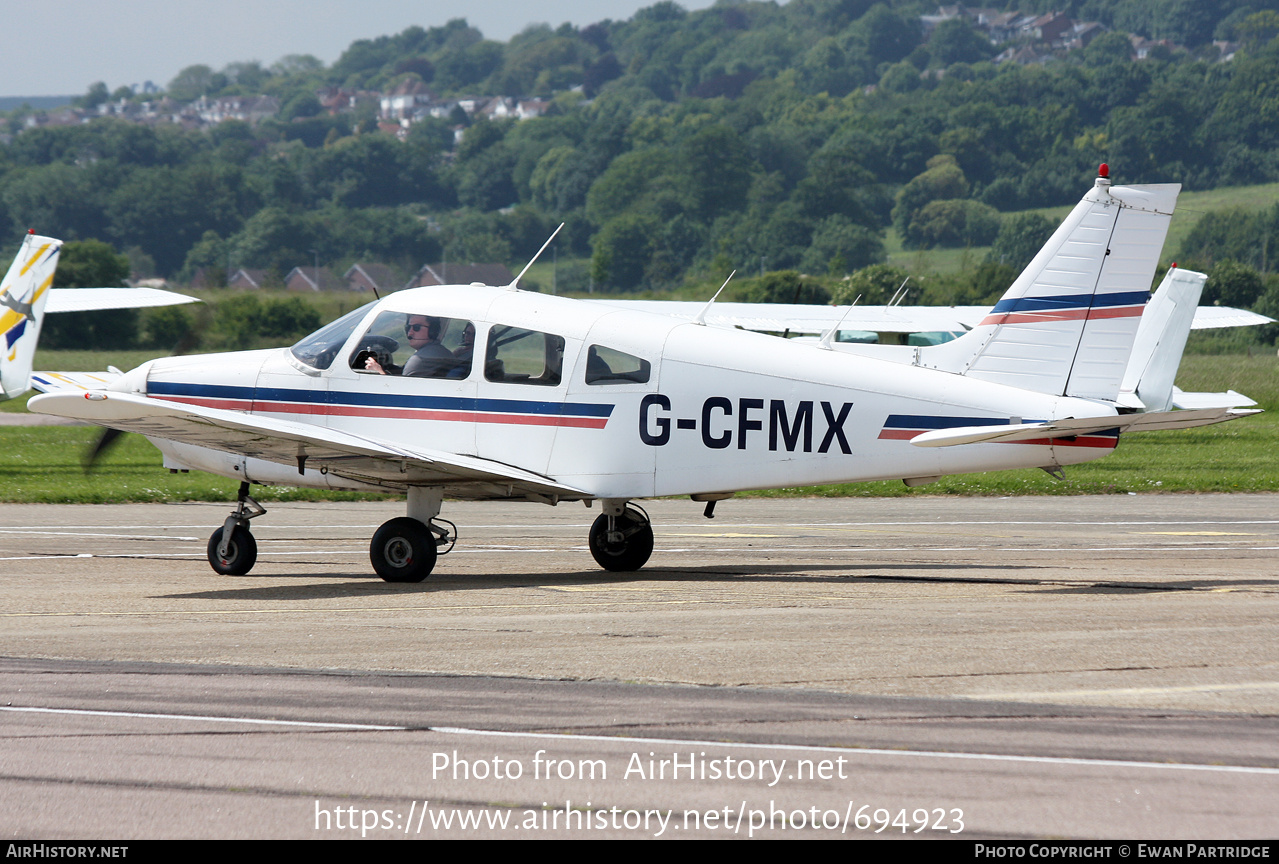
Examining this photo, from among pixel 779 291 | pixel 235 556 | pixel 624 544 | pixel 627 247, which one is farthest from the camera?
pixel 627 247

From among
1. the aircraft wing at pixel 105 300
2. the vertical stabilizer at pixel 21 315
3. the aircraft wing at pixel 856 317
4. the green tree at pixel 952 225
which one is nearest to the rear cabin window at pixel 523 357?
the vertical stabilizer at pixel 21 315

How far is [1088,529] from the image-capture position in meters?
16.8

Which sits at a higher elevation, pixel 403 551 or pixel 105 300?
pixel 403 551

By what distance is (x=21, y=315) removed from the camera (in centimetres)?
2334

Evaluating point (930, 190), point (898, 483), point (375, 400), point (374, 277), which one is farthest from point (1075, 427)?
point (930, 190)

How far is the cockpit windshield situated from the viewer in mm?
12609

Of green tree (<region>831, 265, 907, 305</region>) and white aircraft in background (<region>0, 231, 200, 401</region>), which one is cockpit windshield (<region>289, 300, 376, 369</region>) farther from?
green tree (<region>831, 265, 907, 305</region>)

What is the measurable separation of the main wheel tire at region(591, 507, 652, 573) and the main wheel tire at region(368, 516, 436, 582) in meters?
1.67

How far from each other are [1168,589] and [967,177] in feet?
563

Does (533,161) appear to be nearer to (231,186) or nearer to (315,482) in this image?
(231,186)

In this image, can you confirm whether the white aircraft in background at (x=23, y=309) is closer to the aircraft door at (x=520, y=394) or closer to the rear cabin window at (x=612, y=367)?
the aircraft door at (x=520, y=394)

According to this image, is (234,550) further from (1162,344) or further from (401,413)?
(1162,344)

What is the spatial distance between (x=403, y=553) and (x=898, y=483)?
13.7 metres

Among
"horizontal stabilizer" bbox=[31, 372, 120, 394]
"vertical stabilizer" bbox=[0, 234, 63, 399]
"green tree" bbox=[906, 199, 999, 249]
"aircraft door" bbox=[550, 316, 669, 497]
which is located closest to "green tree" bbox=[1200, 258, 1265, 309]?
"green tree" bbox=[906, 199, 999, 249]
